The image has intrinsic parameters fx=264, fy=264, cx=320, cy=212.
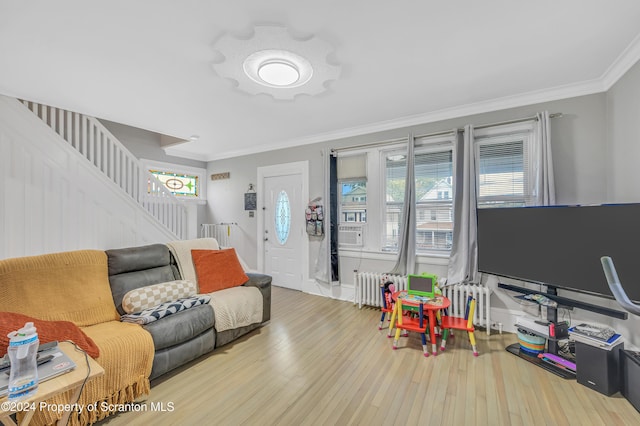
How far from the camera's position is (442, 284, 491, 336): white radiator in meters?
2.84

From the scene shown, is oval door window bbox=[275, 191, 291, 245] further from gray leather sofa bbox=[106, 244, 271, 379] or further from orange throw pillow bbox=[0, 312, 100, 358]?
orange throw pillow bbox=[0, 312, 100, 358]

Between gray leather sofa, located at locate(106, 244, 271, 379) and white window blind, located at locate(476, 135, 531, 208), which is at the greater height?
white window blind, located at locate(476, 135, 531, 208)

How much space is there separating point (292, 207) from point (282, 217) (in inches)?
11.7

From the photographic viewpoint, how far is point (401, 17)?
1.67 meters

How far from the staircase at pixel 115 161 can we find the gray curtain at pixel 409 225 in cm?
335

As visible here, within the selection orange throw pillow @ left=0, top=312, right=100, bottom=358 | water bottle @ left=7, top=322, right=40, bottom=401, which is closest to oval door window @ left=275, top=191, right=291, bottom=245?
orange throw pillow @ left=0, top=312, right=100, bottom=358

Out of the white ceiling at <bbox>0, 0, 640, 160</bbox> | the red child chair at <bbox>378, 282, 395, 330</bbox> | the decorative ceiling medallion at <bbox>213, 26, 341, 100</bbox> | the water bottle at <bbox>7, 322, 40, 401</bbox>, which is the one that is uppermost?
the white ceiling at <bbox>0, 0, 640, 160</bbox>

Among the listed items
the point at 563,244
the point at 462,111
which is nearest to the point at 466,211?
the point at 563,244

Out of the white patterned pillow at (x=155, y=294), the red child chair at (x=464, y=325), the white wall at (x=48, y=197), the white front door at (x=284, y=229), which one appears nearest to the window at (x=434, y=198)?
the red child chair at (x=464, y=325)

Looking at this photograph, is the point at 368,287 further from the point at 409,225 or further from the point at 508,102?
the point at 508,102

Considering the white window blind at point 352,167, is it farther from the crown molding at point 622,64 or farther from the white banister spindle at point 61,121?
the white banister spindle at point 61,121

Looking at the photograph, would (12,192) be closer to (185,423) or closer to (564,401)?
(185,423)

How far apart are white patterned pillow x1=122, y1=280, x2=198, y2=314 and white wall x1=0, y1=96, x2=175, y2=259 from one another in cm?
154

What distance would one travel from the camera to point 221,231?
5.48m
